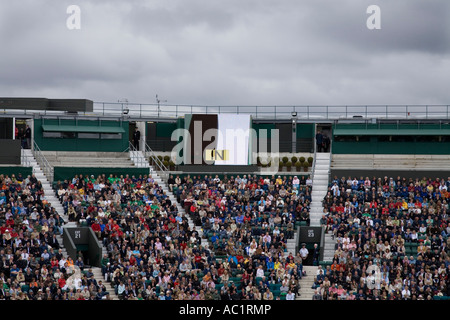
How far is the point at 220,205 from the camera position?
42.4 m

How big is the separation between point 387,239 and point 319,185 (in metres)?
A: 9.79

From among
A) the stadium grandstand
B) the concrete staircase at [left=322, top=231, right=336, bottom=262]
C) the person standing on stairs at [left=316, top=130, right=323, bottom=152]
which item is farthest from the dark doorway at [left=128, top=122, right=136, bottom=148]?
the concrete staircase at [left=322, top=231, right=336, bottom=262]

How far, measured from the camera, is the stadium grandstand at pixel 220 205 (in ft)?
111

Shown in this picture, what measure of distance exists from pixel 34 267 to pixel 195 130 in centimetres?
2273

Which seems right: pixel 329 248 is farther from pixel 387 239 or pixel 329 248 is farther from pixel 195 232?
pixel 195 232

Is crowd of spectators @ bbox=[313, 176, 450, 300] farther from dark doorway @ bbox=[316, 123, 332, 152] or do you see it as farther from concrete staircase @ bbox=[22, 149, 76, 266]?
concrete staircase @ bbox=[22, 149, 76, 266]

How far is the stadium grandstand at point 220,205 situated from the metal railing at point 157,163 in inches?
6.3

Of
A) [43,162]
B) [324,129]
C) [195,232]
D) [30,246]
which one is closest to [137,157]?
[43,162]

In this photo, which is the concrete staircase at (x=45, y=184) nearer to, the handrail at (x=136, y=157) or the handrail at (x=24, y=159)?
the handrail at (x=24, y=159)

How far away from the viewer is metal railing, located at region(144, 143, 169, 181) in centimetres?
4900

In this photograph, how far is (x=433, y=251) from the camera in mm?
37094

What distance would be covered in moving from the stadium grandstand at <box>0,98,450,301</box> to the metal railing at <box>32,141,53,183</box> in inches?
6.3
